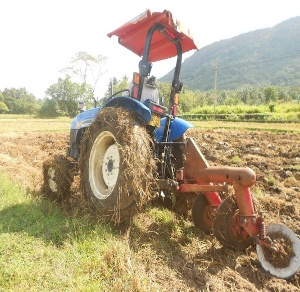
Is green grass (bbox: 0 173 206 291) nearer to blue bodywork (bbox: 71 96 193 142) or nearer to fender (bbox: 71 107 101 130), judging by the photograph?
blue bodywork (bbox: 71 96 193 142)

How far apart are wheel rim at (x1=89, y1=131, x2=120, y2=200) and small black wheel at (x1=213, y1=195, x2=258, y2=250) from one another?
1.16 m

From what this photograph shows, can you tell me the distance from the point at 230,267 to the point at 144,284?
0.92 m

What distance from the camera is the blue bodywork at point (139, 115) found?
2.57m

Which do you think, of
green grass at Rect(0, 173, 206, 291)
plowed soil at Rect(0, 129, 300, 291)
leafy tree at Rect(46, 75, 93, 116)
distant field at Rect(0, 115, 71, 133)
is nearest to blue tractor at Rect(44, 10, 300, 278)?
plowed soil at Rect(0, 129, 300, 291)

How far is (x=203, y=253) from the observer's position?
2.40 meters

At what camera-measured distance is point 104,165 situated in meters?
2.85

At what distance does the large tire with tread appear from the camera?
228 cm

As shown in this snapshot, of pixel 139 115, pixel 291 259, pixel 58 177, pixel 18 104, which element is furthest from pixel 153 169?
pixel 18 104

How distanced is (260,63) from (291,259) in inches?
6826

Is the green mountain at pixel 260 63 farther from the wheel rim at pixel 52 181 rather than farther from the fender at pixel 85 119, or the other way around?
the wheel rim at pixel 52 181

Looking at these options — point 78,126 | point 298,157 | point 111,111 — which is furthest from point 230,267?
point 298,157

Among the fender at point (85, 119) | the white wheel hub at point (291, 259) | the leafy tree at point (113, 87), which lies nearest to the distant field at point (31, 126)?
the leafy tree at point (113, 87)

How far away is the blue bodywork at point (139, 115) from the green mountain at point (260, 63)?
348 feet

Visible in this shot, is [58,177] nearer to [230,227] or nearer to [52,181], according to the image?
[52,181]
